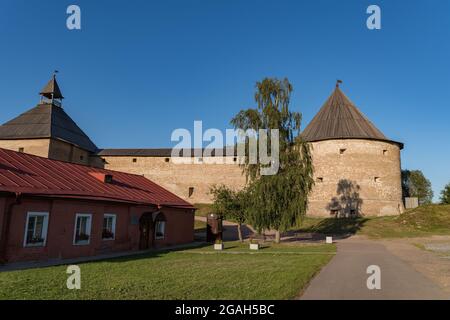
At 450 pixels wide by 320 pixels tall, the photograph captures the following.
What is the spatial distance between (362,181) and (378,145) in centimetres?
418

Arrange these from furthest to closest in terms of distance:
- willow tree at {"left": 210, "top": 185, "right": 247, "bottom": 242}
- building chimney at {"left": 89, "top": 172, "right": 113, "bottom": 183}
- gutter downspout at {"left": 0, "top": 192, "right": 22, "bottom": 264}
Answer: willow tree at {"left": 210, "top": 185, "right": 247, "bottom": 242} < building chimney at {"left": 89, "top": 172, "right": 113, "bottom": 183} < gutter downspout at {"left": 0, "top": 192, "right": 22, "bottom": 264}

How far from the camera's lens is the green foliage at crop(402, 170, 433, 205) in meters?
57.0

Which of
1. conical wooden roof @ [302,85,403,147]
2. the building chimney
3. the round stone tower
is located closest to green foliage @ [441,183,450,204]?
the round stone tower

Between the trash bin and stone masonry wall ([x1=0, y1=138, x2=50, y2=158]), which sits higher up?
stone masonry wall ([x1=0, y1=138, x2=50, y2=158])

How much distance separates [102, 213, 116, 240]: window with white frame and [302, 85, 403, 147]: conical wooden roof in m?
25.8

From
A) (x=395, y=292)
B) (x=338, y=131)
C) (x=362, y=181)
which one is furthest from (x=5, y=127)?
(x=395, y=292)

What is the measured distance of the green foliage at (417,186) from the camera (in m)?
57.0

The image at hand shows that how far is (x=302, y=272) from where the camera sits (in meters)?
9.36

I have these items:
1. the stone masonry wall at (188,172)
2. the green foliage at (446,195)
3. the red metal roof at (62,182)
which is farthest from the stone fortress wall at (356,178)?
the red metal roof at (62,182)

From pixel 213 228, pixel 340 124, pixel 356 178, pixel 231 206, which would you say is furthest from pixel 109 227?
pixel 340 124

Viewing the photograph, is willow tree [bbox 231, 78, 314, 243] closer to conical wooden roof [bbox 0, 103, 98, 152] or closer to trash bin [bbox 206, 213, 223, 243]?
trash bin [bbox 206, 213, 223, 243]

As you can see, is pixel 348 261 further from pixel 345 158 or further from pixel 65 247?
pixel 345 158

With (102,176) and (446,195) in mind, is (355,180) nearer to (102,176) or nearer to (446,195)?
→ (446,195)

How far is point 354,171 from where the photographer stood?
116 feet
